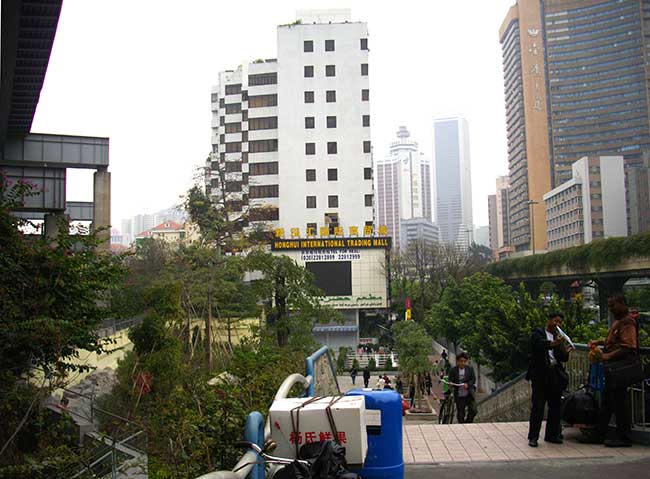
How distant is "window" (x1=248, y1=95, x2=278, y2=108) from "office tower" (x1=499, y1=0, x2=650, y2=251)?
78.9m

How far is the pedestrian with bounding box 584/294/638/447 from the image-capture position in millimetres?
6684

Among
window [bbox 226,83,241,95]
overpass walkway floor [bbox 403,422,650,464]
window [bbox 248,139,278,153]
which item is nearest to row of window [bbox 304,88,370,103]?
window [bbox 248,139,278,153]

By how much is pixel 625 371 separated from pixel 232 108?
191 feet

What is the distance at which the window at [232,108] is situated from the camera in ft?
202

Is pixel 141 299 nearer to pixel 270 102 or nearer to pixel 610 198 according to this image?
pixel 270 102

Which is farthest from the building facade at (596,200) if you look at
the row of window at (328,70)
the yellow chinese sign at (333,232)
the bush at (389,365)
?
the bush at (389,365)

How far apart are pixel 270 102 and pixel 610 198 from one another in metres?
61.2

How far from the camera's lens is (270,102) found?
53938 millimetres

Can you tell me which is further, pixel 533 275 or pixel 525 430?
pixel 533 275

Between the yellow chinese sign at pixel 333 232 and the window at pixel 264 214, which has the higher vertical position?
the window at pixel 264 214

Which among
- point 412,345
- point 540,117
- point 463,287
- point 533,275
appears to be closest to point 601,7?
point 540,117

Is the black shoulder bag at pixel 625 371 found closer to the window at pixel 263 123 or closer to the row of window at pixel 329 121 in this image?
the row of window at pixel 329 121

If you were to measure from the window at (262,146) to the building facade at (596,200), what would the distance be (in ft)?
193

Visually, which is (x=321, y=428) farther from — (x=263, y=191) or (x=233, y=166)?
(x=233, y=166)
